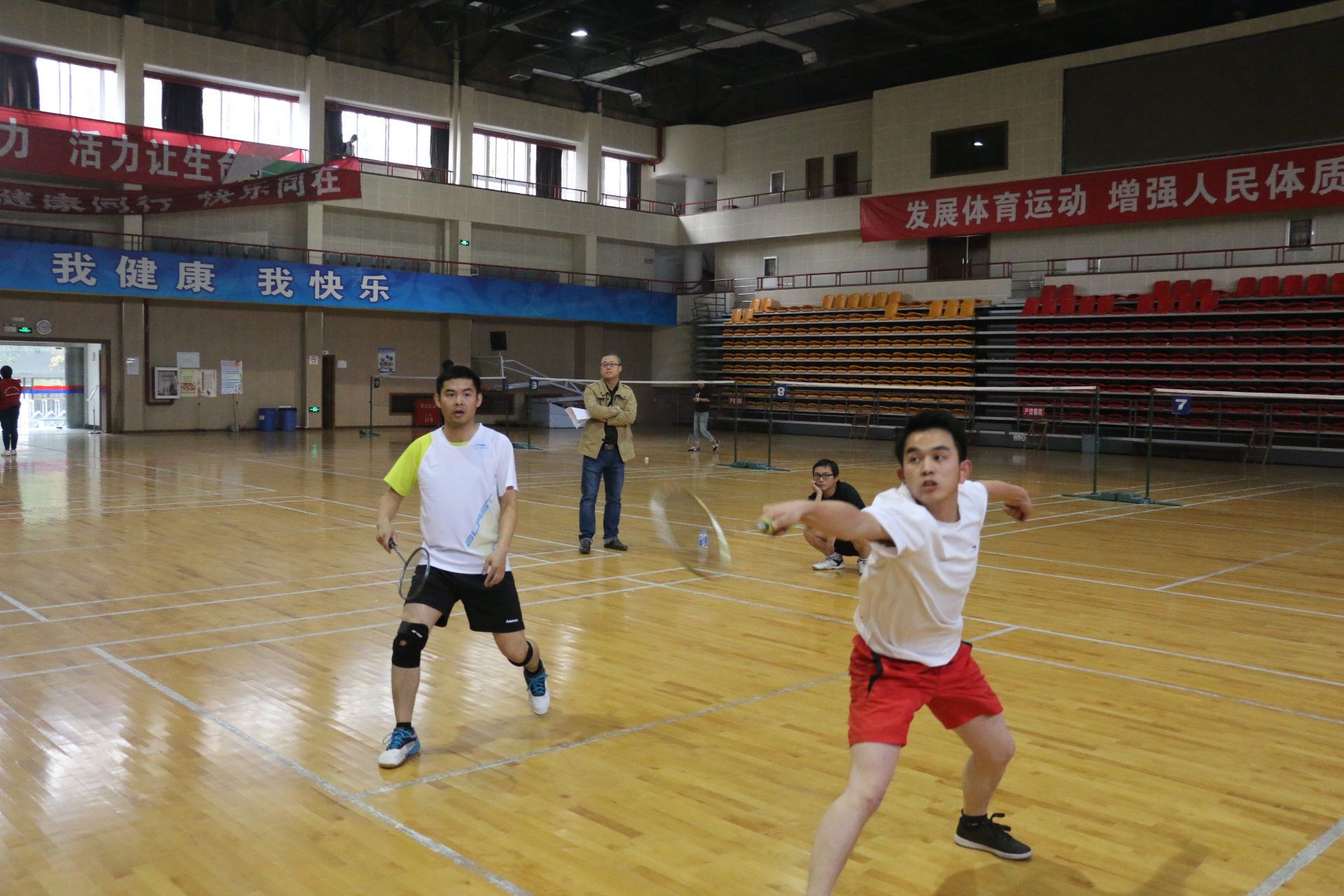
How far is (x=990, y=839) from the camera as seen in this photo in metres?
3.53

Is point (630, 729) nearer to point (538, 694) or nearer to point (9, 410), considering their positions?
point (538, 694)

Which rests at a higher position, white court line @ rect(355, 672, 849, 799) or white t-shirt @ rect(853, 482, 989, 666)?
white t-shirt @ rect(853, 482, 989, 666)

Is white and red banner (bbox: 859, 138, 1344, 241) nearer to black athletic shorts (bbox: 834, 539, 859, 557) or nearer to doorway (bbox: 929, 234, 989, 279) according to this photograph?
doorway (bbox: 929, 234, 989, 279)

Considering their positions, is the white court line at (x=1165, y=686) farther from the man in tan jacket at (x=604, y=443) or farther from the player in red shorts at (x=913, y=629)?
the man in tan jacket at (x=604, y=443)

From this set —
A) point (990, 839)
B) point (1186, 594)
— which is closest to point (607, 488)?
point (1186, 594)

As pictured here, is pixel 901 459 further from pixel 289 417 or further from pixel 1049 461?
pixel 289 417

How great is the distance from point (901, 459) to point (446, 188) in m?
30.5

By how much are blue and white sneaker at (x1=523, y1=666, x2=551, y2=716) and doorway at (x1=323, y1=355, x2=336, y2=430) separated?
91.1ft

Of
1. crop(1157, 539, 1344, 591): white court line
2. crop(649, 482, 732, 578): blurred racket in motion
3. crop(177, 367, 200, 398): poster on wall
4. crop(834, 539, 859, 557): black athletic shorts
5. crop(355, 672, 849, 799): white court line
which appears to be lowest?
crop(355, 672, 849, 799): white court line

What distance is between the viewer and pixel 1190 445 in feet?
79.7

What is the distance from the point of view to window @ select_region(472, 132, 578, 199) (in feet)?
110

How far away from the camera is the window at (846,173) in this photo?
33.2m

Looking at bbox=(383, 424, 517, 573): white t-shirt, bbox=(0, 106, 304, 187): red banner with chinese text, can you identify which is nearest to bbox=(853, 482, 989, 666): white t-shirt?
bbox=(383, 424, 517, 573): white t-shirt

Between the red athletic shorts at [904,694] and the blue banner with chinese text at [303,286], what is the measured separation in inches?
1054
